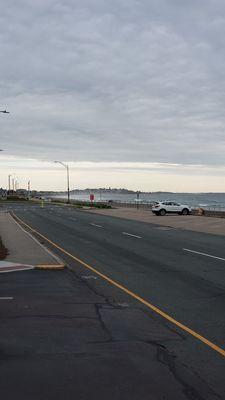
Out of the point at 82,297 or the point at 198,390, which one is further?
the point at 82,297

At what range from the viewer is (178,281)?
494 inches

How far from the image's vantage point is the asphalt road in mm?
6398

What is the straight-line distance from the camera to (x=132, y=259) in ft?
56.1

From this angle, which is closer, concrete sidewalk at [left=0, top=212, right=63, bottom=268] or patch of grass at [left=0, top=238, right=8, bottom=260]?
concrete sidewalk at [left=0, top=212, right=63, bottom=268]

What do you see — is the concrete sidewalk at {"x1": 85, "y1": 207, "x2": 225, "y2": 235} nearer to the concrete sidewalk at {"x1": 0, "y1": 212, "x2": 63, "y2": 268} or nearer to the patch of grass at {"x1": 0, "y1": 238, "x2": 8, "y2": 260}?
the concrete sidewalk at {"x1": 0, "y1": 212, "x2": 63, "y2": 268}

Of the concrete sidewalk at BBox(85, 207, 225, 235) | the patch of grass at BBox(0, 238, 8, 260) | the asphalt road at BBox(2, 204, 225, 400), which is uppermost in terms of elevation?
the patch of grass at BBox(0, 238, 8, 260)

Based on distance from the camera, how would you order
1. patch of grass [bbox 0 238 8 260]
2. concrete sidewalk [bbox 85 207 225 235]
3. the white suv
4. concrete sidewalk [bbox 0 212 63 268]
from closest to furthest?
concrete sidewalk [bbox 0 212 63 268]
patch of grass [bbox 0 238 8 260]
concrete sidewalk [bbox 85 207 225 235]
the white suv

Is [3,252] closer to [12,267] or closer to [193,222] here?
[12,267]

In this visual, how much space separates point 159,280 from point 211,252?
6.98 metres

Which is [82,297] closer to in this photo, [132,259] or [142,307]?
[142,307]

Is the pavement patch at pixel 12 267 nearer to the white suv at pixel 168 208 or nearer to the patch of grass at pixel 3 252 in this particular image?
the patch of grass at pixel 3 252

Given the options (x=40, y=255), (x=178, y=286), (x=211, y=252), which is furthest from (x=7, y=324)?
(x=211, y=252)

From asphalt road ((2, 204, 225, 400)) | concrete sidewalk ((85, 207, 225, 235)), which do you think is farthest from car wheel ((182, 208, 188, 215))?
asphalt road ((2, 204, 225, 400))

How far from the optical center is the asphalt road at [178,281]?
6398 mm
